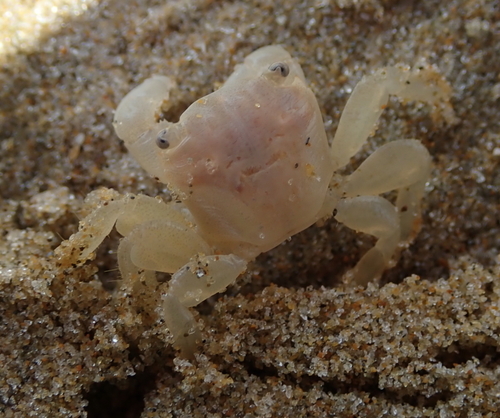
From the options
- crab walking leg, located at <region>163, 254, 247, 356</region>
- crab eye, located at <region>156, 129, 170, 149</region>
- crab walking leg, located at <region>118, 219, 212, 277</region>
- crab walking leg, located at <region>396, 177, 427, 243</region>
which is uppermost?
crab eye, located at <region>156, 129, 170, 149</region>

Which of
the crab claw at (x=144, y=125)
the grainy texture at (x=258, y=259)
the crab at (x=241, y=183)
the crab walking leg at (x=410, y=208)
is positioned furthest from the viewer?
the crab walking leg at (x=410, y=208)

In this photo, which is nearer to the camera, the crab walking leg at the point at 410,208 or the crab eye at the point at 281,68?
the crab eye at the point at 281,68

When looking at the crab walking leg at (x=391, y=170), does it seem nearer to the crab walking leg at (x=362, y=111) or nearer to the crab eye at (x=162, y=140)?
the crab walking leg at (x=362, y=111)

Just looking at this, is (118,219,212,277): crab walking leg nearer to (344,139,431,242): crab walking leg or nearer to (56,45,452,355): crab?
(56,45,452,355): crab

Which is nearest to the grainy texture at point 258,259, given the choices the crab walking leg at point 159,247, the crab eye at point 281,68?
the crab walking leg at point 159,247

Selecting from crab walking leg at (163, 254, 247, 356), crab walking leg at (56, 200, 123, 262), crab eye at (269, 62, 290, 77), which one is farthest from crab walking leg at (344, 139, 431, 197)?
crab walking leg at (56, 200, 123, 262)
